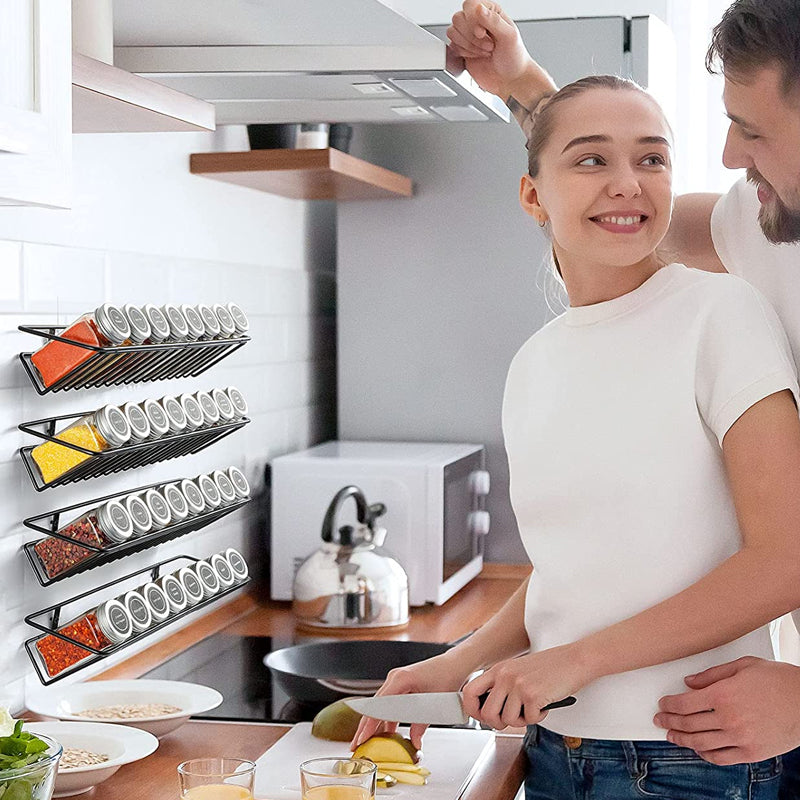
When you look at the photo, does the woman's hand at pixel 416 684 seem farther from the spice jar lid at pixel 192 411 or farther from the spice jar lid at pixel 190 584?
the spice jar lid at pixel 192 411

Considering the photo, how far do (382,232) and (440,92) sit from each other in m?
1.21

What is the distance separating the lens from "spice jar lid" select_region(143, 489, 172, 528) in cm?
172

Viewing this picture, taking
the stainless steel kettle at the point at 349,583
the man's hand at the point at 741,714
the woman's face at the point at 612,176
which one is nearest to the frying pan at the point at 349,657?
the stainless steel kettle at the point at 349,583

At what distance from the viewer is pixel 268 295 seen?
8.26 ft

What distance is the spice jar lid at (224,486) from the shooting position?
1.93m

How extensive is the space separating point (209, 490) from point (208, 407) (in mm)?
128

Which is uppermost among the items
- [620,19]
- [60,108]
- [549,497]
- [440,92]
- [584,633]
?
[620,19]

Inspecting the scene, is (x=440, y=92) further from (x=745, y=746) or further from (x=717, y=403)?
(x=745, y=746)

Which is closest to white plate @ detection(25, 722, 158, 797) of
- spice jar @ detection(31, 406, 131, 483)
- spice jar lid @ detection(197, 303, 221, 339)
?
spice jar @ detection(31, 406, 131, 483)

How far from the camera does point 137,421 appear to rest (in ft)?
5.54

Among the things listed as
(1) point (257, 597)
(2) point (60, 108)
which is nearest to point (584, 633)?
(2) point (60, 108)

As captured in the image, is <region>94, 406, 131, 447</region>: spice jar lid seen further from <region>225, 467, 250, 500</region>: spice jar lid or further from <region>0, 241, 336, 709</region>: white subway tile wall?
<region>225, 467, 250, 500</region>: spice jar lid

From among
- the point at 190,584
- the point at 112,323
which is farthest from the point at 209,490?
the point at 112,323

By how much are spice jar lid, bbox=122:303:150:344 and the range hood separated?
310 mm
